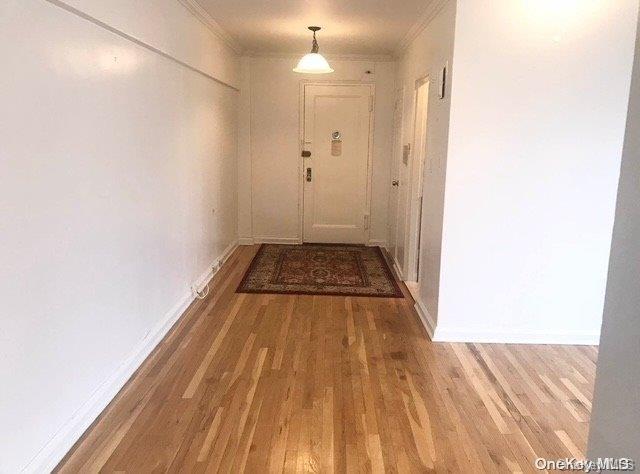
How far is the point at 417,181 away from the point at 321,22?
1.61 meters

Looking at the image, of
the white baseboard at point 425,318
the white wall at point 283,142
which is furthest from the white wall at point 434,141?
the white wall at point 283,142

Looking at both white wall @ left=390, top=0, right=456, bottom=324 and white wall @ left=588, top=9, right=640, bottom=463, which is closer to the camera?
white wall @ left=588, top=9, right=640, bottom=463

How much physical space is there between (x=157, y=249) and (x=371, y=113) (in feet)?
12.4

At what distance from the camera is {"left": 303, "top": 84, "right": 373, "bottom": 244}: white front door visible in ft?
21.0

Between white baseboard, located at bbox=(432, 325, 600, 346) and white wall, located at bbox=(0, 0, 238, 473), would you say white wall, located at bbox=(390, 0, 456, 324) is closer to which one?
white baseboard, located at bbox=(432, 325, 600, 346)

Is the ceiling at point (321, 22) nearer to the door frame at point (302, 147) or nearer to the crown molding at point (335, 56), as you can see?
the crown molding at point (335, 56)

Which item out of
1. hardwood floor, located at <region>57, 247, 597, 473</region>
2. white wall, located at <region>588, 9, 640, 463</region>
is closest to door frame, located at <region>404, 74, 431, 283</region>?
hardwood floor, located at <region>57, 247, 597, 473</region>

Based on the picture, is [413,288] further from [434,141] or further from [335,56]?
[335,56]

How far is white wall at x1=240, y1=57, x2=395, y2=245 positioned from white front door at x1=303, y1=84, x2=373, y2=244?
0.39ft

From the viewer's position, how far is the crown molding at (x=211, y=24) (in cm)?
388

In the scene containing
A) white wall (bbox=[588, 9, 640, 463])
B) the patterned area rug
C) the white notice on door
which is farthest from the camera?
the white notice on door

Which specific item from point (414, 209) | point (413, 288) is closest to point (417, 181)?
point (414, 209)

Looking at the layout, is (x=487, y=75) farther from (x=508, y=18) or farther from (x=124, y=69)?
(x=124, y=69)

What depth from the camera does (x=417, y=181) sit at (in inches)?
184
